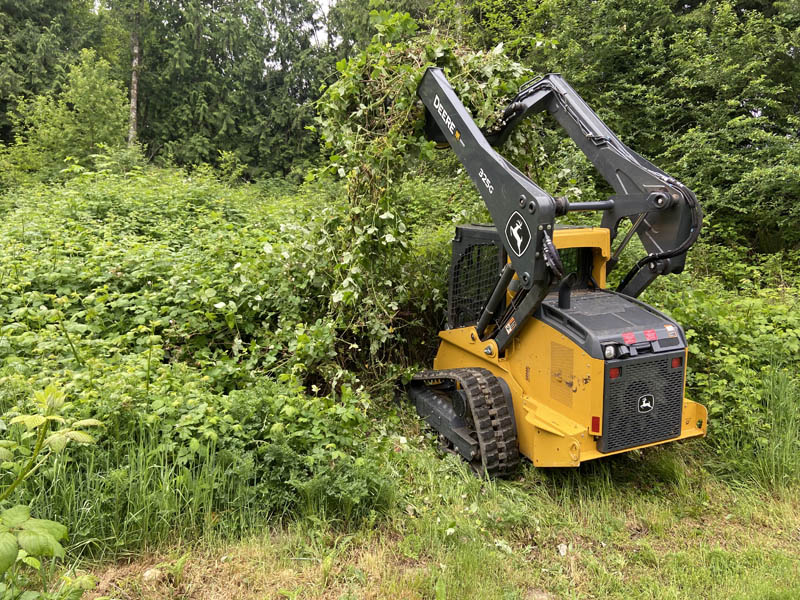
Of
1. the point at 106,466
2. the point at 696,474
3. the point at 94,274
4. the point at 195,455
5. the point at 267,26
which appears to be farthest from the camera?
the point at 267,26

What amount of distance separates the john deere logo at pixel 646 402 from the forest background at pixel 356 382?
0.73 m

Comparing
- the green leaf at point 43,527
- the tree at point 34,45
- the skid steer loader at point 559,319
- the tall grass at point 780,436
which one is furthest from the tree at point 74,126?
the tall grass at point 780,436

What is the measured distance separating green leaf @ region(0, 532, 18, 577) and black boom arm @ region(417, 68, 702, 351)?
9.72 ft

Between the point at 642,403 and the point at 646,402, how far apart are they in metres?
0.04

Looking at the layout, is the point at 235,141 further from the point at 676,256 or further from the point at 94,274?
the point at 676,256

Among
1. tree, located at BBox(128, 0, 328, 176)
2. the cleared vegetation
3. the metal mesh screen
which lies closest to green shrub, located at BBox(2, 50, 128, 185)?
tree, located at BBox(128, 0, 328, 176)

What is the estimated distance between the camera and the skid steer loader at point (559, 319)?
371 centimetres

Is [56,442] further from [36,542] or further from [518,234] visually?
[518,234]

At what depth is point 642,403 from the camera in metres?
3.83

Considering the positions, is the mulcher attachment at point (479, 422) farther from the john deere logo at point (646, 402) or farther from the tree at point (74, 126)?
the tree at point (74, 126)

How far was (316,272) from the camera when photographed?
18.0ft

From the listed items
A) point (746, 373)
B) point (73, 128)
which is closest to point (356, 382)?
point (746, 373)

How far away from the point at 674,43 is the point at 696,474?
9.92 m

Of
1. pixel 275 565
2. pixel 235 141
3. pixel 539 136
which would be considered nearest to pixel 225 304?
pixel 275 565
